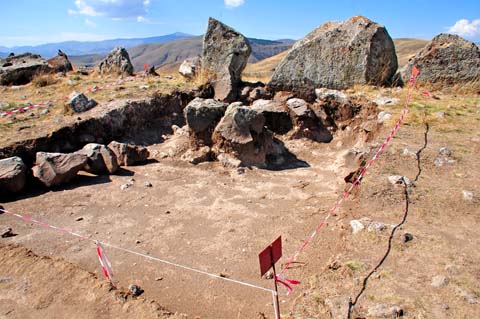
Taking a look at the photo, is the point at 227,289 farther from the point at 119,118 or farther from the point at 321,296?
the point at 119,118

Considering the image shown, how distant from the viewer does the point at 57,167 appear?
7207mm

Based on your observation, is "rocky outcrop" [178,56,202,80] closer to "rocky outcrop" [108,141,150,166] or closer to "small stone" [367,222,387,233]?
"rocky outcrop" [108,141,150,166]

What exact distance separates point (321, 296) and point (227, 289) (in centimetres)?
123

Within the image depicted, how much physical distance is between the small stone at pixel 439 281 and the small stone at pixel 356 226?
118cm

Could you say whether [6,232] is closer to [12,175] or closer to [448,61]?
[12,175]

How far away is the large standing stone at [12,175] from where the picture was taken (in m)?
6.67

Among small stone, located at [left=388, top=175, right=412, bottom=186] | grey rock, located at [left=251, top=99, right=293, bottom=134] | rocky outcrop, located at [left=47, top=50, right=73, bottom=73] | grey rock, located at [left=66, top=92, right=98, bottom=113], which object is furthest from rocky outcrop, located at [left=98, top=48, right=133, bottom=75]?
small stone, located at [left=388, top=175, right=412, bottom=186]

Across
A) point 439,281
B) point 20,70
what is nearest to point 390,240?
point 439,281

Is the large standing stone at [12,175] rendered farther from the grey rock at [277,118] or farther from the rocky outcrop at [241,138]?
the grey rock at [277,118]

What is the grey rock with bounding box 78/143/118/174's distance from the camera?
7735mm

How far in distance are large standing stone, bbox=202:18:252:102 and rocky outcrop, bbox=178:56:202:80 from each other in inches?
29.9

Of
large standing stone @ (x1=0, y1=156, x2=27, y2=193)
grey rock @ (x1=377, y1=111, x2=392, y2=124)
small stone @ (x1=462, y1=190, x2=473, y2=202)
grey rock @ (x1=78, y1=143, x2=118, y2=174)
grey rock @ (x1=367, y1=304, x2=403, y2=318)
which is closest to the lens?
grey rock @ (x1=367, y1=304, x2=403, y2=318)

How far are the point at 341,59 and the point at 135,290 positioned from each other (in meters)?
8.37

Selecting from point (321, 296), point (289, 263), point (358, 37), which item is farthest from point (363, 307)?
point (358, 37)
